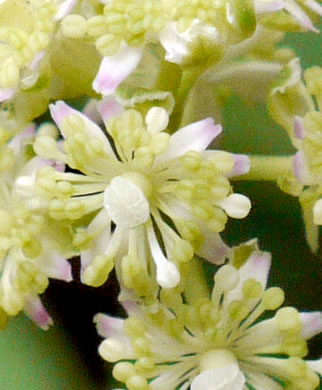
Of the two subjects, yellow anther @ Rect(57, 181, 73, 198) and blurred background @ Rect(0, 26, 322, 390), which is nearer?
yellow anther @ Rect(57, 181, 73, 198)

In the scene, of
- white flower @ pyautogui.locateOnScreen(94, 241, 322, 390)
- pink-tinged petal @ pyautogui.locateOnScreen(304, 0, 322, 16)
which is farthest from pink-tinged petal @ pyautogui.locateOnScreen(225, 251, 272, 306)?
pink-tinged petal @ pyautogui.locateOnScreen(304, 0, 322, 16)

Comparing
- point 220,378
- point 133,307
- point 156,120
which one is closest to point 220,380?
point 220,378

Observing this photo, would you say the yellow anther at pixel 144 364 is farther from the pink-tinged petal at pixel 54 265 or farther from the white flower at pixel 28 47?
the white flower at pixel 28 47

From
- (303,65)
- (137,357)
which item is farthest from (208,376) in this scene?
(303,65)

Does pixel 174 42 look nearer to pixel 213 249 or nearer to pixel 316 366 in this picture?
pixel 213 249

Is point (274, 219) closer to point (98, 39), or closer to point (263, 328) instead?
point (263, 328)

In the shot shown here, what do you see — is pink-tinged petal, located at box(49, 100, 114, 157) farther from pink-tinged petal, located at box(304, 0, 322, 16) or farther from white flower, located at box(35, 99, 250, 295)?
pink-tinged petal, located at box(304, 0, 322, 16)

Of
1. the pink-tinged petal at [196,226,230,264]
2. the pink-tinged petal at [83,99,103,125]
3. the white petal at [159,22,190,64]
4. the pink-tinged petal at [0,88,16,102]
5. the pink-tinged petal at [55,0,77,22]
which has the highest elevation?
the pink-tinged petal at [55,0,77,22]
